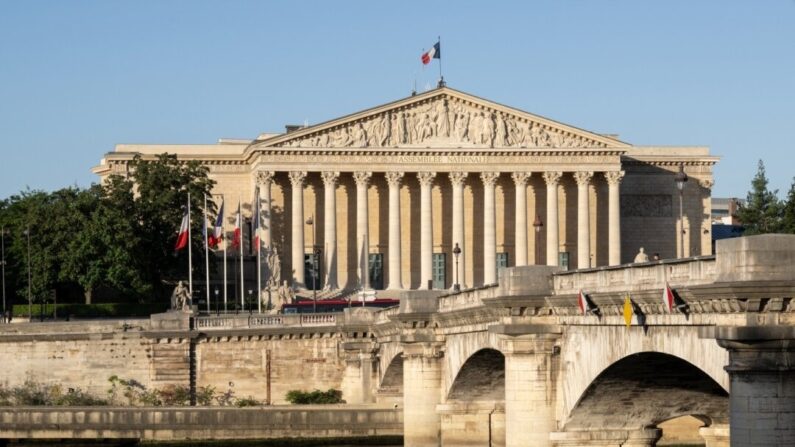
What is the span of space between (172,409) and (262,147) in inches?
2245

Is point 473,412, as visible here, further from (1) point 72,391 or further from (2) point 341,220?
(2) point 341,220

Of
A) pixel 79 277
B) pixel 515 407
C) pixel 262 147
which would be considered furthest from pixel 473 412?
pixel 262 147

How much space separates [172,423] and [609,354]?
150ft

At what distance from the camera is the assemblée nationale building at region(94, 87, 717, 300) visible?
142375 millimetres

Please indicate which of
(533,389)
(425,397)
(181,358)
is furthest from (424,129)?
(533,389)

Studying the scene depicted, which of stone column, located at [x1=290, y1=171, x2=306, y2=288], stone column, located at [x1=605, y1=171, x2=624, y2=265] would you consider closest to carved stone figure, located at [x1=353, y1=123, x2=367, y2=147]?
stone column, located at [x1=290, y1=171, x2=306, y2=288]

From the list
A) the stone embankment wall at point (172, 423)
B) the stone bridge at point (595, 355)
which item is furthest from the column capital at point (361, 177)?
the stone embankment wall at point (172, 423)

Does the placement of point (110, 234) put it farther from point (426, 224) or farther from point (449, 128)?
point (449, 128)

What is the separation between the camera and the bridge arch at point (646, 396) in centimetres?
4109

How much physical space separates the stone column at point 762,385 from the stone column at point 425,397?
112 feet

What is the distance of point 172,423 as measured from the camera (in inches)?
3310

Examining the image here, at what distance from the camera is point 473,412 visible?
63.1m

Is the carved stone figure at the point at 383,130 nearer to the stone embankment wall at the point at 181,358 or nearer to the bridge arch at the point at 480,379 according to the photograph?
the stone embankment wall at the point at 181,358

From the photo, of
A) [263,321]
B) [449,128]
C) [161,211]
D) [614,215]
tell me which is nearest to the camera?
[263,321]
